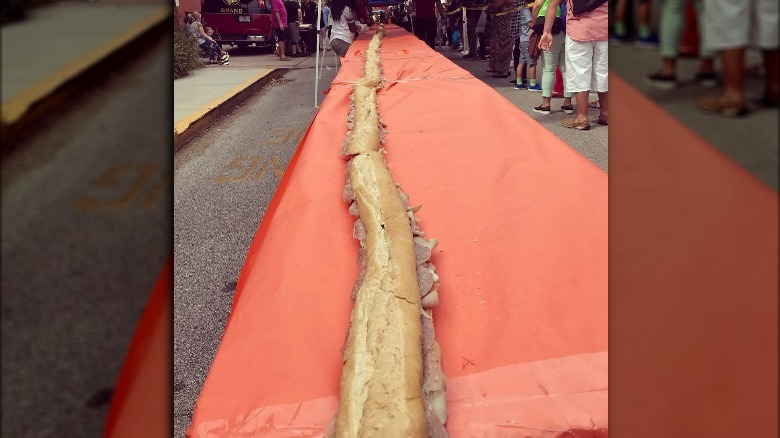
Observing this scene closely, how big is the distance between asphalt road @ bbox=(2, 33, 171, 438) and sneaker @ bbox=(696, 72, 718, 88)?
228 millimetres

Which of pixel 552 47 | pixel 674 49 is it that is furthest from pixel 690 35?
pixel 552 47

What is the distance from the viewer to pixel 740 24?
0.61 ft

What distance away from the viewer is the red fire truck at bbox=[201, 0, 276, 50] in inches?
320

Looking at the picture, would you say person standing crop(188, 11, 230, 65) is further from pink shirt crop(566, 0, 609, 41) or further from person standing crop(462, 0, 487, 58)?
pink shirt crop(566, 0, 609, 41)

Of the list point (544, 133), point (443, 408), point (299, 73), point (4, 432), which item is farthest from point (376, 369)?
point (299, 73)

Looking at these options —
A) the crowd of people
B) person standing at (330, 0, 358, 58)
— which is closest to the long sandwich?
the crowd of people

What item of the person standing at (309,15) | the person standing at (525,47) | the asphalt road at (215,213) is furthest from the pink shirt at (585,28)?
the person standing at (309,15)

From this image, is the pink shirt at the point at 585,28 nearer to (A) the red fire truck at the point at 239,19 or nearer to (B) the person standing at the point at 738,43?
(B) the person standing at the point at 738,43

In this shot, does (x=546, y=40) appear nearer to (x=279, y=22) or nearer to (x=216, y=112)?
(x=216, y=112)

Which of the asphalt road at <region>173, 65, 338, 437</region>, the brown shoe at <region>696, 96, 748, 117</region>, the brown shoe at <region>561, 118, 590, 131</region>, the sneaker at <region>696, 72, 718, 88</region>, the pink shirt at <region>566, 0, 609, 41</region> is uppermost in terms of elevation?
the pink shirt at <region>566, 0, 609, 41</region>

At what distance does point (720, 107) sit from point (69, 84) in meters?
0.23

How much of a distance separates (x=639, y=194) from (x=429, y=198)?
1.44 metres

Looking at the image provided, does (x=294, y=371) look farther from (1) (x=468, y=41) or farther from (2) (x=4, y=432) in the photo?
(1) (x=468, y=41)

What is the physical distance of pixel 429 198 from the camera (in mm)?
1699
